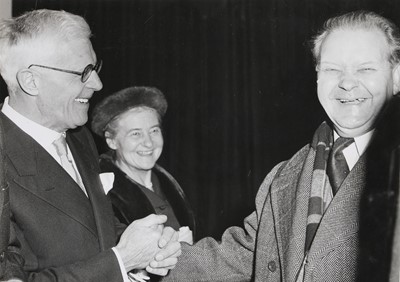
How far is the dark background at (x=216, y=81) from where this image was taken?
1895 millimetres

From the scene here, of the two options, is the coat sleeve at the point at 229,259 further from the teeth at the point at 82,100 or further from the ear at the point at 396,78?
the teeth at the point at 82,100

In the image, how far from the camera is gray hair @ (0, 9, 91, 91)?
165 centimetres

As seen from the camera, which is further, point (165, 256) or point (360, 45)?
point (165, 256)

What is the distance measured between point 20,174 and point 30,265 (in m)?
0.26

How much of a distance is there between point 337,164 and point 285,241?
0.89 feet

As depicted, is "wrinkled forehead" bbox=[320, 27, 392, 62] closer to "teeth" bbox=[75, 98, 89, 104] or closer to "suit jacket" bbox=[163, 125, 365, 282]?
"suit jacket" bbox=[163, 125, 365, 282]

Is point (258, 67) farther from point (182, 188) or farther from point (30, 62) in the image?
point (30, 62)

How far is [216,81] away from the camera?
77.4 inches

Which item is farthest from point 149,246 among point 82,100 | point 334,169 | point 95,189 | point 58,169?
point 334,169

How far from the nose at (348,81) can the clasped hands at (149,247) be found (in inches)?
28.1

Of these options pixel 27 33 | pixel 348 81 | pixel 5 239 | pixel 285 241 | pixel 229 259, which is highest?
pixel 27 33

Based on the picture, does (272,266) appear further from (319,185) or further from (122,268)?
(122,268)

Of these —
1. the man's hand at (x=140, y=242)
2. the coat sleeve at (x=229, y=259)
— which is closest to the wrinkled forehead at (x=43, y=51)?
the man's hand at (x=140, y=242)

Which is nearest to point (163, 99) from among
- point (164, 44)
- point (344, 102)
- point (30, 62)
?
point (164, 44)
